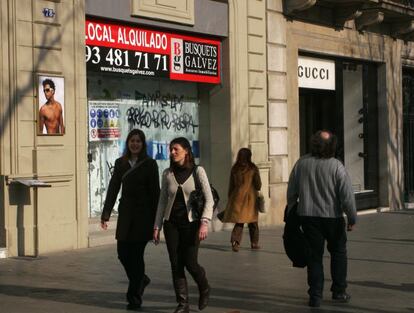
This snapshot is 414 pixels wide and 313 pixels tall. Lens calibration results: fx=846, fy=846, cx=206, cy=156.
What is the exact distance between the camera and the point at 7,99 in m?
11.6

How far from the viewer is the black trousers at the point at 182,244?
7.63m

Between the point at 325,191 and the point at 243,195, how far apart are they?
4.59 meters

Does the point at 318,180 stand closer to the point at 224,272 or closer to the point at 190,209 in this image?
the point at 190,209

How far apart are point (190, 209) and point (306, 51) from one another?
11368 mm

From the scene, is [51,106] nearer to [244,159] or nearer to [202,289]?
[244,159]

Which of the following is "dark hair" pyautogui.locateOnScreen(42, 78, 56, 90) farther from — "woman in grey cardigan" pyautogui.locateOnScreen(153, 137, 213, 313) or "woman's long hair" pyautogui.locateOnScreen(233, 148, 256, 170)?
"woman in grey cardigan" pyautogui.locateOnScreen(153, 137, 213, 313)

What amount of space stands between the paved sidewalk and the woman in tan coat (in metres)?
0.46

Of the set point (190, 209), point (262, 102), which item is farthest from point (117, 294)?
point (262, 102)

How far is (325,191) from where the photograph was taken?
8180 mm

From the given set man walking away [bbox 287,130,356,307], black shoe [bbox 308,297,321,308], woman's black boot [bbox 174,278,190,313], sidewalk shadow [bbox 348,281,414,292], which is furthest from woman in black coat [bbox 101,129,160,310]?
sidewalk shadow [bbox 348,281,414,292]

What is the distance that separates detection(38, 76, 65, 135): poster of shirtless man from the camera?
474 inches

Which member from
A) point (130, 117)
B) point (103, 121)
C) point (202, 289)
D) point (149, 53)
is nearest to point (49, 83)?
point (103, 121)

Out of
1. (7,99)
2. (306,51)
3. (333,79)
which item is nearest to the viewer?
(7,99)

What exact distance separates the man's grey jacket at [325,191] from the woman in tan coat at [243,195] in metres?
4.36
